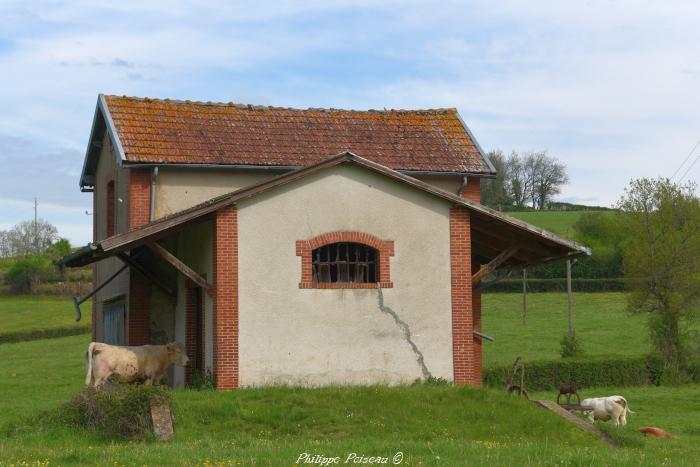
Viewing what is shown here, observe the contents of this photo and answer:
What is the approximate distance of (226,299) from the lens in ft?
58.4

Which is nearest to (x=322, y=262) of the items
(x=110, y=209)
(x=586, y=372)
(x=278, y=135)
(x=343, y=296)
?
(x=343, y=296)

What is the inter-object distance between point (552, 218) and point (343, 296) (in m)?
68.2

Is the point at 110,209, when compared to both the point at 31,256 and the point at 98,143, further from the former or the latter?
the point at 31,256

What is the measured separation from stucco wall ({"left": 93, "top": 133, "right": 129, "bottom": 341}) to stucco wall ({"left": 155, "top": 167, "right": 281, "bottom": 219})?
1.07 m

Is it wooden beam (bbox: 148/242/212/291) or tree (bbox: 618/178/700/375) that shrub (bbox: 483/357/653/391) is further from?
wooden beam (bbox: 148/242/212/291)

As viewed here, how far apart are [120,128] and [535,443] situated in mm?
12731

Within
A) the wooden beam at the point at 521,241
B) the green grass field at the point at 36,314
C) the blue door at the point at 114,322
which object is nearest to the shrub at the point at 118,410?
the wooden beam at the point at 521,241

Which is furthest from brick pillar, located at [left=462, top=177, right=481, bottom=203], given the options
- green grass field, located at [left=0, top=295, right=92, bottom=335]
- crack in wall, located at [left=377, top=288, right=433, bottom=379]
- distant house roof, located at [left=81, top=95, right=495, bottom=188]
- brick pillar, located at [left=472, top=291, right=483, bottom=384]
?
green grass field, located at [left=0, top=295, right=92, bottom=335]

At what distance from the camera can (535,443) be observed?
14188 millimetres

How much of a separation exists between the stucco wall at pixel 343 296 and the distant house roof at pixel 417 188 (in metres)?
0.33

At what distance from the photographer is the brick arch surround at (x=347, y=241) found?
18344mm

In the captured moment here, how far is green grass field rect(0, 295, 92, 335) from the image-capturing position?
2232 inches

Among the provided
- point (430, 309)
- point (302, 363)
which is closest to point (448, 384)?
point (430, 309)

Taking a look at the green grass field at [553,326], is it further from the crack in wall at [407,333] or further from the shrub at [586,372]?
the crack in wall at [407,333]
